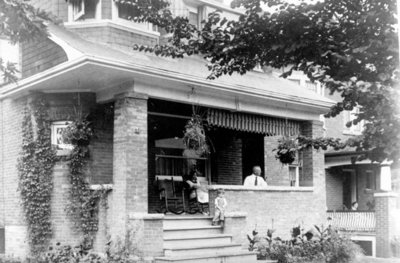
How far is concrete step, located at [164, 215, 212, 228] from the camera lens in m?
12.2

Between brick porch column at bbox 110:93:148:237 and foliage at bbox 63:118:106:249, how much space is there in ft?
1.94

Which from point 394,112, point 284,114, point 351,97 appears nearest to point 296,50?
point 351,97

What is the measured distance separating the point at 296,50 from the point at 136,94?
457 centimetres

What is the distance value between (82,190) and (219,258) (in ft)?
10.5

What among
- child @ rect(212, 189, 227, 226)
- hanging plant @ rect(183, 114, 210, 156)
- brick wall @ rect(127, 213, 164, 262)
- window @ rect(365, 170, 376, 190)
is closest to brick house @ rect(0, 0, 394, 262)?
brick wall @ rect(127, 213, 164, 262)

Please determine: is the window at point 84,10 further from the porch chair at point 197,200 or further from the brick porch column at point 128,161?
the porch chair at point 197,200

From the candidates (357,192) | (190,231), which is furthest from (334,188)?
(190,231)

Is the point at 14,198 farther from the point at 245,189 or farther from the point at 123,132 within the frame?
the point at 245,189

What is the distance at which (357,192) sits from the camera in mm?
25109

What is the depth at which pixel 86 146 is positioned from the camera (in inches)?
497

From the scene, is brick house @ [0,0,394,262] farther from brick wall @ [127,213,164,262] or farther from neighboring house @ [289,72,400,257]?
neighboring house @ [289,72,400,257]

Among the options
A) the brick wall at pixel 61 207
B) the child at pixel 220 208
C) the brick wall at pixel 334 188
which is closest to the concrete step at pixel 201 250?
the child at pixel 220 208

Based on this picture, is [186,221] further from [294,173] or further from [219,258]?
[294,173]

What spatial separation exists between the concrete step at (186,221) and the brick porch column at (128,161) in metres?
0.86
